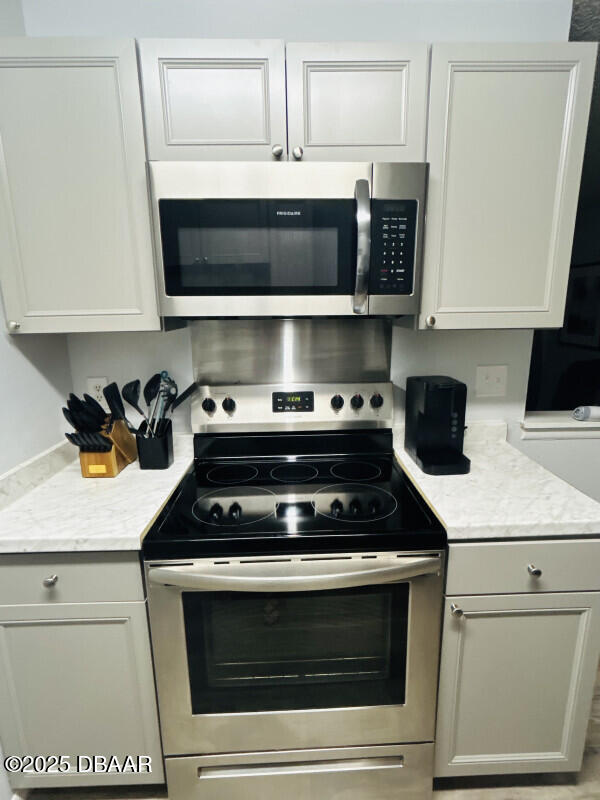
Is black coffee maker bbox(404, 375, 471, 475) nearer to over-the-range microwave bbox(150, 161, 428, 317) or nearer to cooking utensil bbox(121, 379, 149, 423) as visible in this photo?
over-the-range microwave bbox(150, 161, 428, 317)

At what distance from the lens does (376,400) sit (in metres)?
1.61

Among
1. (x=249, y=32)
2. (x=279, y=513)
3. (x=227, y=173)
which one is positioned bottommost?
(x=279, y=513)

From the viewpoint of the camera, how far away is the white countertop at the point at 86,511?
3.58 feet

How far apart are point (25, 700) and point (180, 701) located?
437mm

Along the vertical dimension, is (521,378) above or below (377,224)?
below

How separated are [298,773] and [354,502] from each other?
0.79 metres

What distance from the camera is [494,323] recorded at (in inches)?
53.3

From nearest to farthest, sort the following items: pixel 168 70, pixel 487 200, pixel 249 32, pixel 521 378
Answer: pixel 168 70 → pixel 487 200 → pixel 249 32 → pixel 521 378

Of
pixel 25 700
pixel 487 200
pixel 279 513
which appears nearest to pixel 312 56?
pixel 487 200

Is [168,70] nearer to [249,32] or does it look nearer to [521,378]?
[249,32]

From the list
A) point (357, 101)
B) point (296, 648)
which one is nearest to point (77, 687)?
point (296, 648)

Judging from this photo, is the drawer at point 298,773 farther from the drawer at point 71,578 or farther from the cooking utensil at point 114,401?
the cooking utensil at point 114,401

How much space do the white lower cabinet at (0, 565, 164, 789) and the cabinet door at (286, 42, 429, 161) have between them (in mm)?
1380

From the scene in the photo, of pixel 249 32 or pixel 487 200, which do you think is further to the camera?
pixel 249 32
